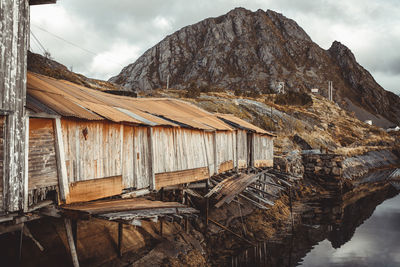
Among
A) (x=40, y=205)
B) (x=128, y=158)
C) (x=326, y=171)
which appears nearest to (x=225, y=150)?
(x=128, y=158)

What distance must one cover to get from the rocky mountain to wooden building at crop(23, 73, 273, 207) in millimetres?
105199

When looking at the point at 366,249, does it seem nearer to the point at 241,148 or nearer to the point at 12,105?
the point at 241,148

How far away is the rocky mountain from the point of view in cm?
12572

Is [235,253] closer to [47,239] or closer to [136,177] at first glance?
[136,177]

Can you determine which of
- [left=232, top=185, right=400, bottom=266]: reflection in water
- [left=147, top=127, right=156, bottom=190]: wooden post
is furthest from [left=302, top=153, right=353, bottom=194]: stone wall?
[left=147, top=127, right=156, bottom=190]: wooden post

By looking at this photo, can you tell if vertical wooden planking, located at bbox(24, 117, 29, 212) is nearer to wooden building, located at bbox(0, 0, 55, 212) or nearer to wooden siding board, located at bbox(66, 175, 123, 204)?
wooden building, located at bbox(0, 0, 55, 212)

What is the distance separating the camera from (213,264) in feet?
48.2

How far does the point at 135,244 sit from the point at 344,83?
149m

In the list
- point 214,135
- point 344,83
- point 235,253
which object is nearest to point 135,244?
point 235,253

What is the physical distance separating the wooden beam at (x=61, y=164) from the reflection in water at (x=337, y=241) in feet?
33.7

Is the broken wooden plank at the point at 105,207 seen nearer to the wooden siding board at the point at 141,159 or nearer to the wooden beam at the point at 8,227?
the wooden beam at the point at 8,227

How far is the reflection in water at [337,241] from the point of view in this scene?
57.4 ft

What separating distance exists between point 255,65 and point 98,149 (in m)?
131

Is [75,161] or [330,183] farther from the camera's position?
[330,183]
